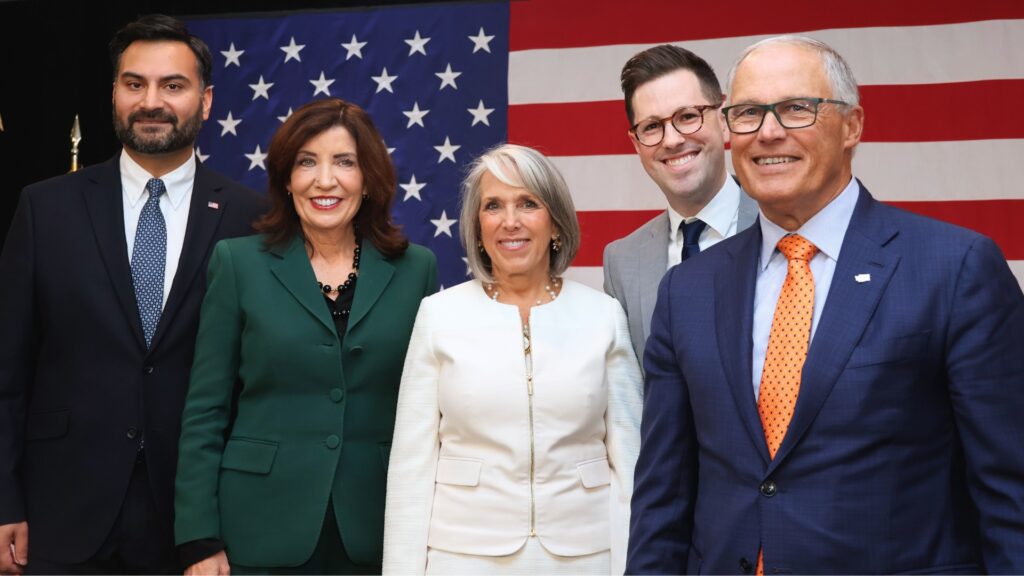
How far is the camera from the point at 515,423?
243 cm

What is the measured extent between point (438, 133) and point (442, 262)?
575mm

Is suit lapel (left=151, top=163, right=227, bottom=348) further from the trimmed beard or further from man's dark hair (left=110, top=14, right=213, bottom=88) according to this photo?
man's dark hair (left=110, top=14, right=213, bottom=88)

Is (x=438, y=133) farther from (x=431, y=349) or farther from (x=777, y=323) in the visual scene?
(x=777, y=323)

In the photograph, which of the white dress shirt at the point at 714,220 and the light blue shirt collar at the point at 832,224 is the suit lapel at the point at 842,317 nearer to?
the light blue shirt collar at the point at 832,224

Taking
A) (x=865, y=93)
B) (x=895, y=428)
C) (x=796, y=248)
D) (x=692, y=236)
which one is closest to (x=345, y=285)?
(x=692, y=236)

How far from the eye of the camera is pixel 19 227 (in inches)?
110

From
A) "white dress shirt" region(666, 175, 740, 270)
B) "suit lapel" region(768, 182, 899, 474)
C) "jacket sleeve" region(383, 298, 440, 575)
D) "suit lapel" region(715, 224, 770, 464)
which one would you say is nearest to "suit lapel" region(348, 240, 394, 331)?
"jacket sleeve" region(383, 298, 440, 575)

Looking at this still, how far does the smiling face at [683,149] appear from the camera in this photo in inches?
107

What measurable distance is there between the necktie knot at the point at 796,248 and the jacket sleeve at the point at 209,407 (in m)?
1.36

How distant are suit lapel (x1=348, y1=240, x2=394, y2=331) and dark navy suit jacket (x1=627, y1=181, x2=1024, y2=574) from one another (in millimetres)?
1089

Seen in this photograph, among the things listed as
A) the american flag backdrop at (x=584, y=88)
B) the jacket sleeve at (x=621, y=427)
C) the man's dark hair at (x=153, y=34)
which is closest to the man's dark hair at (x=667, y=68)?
the jacket sleeve at (x=621, y=427)

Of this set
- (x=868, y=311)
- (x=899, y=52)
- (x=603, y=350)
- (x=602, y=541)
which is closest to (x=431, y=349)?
(x=603, y=350)

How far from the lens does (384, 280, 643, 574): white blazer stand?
2.41m

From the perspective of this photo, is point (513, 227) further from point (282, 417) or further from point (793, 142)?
point (793, 142)
